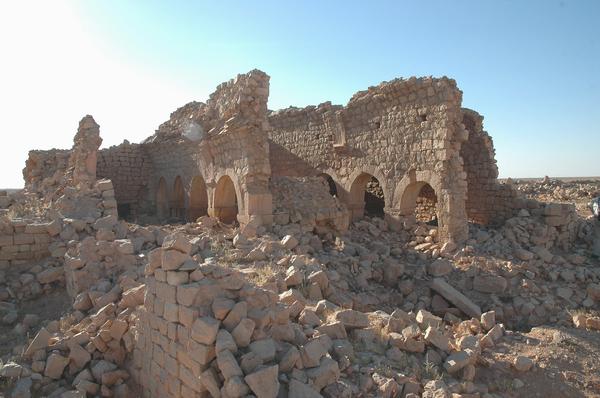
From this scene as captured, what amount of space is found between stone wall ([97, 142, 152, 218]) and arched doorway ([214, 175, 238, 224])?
18.1 ft

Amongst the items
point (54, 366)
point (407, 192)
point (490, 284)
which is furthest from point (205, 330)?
point (407, 192)

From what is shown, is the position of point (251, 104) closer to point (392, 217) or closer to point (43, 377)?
point (392, 217)

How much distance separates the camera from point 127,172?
16203 millimetres

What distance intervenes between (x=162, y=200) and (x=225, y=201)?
5369 mm

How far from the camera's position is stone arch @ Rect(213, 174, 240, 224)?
38.8 ft

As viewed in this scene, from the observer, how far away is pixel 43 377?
439cm

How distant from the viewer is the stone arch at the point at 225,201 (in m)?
11.8

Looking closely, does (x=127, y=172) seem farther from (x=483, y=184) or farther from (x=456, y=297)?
(x=456, y=297)

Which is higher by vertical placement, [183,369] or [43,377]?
[183,369]

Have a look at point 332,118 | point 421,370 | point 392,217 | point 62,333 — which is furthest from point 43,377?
point 332,118

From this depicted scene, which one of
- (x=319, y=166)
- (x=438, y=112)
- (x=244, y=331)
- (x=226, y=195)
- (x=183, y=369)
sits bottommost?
(x=183, y=369)

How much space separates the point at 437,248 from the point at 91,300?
6.96m

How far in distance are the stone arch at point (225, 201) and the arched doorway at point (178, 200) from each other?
3690mm

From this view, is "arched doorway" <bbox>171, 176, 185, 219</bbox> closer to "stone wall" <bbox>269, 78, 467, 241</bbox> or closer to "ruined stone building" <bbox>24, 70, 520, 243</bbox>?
"ruined stone building" <bbox>24, 70, 520, 243</bbox>
